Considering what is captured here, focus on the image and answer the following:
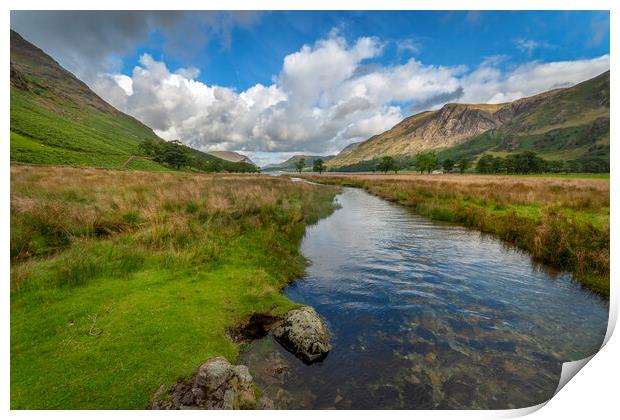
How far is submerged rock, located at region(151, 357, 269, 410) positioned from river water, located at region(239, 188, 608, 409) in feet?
2.03

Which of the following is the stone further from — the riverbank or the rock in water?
the riverbank

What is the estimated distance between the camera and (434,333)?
629 cm

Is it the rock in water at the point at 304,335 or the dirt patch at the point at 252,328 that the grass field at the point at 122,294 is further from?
the rock in water at the point at 304,335

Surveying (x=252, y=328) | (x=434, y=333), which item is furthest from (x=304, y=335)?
(x=434, y=333)

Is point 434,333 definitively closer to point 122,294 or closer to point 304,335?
point 304,335

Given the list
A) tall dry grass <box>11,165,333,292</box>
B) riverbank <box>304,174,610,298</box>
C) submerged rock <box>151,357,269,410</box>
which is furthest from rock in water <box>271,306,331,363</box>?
riverbank <box>304,174,610,298</box>

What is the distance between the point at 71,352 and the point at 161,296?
1896 millimetres

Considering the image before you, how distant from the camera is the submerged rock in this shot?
3.73m

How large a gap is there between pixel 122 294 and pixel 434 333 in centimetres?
705

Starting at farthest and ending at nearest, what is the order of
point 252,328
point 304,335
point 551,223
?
point 551,223
point 252,328
point 304,335

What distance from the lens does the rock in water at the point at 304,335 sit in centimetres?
536

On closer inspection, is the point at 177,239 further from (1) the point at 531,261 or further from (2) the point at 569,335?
(1) the point at 531,261

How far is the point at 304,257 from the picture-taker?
37.5 feet

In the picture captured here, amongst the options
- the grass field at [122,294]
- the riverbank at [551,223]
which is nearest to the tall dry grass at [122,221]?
the grass field at [122,294]
